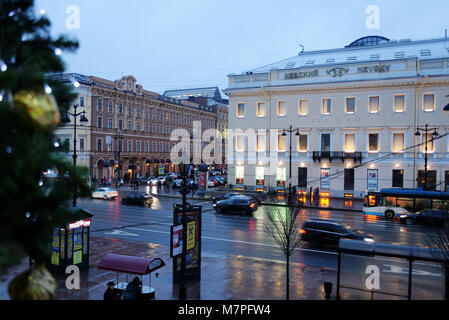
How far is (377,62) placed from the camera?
127 feet

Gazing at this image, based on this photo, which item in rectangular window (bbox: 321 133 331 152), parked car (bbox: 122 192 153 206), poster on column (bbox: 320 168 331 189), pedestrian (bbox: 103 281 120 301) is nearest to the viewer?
pedestrian (bbox: 103 281 120 301)

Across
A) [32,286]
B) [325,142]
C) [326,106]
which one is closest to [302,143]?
[325,142]

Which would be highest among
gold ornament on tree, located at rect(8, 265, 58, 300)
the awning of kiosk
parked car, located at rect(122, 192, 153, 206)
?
gold ornament on tree, located at rect(8, 265, 58, 300)

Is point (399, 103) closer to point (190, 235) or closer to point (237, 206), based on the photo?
point (237, 206)

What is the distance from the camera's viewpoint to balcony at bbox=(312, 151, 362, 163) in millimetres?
39531

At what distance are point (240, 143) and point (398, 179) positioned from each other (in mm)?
17957

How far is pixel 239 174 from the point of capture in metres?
45.3

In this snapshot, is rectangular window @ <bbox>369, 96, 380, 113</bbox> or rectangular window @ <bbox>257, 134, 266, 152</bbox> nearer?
rectangular window @ <bbox>369, 96, 380, 113</bbox>

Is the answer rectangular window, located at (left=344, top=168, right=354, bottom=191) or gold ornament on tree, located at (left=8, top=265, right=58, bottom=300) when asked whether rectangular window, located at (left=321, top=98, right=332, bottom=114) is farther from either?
gold ornament on tree, located at (left=8, top=265, right=58, bottom=300)

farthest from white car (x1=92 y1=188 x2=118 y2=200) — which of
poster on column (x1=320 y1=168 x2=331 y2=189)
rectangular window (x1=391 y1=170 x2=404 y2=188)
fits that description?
rectangular window (x1=391 y1=170 x2=404 y2=188)

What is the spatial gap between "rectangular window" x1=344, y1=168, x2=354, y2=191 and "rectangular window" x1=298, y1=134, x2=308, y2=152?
17.4 feet

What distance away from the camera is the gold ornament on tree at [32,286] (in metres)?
2.67

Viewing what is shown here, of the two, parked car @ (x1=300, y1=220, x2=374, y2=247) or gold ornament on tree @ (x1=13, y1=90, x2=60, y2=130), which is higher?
gold ornament on tree @ (x1=13, y1=90, x2=60, y2=130)
